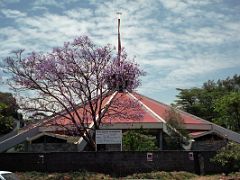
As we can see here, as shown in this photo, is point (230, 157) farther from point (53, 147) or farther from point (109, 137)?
point (53, 147)

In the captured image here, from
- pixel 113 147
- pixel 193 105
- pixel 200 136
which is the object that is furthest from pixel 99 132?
pixel 193 105

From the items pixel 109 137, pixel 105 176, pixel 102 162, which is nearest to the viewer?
pixel 105 176

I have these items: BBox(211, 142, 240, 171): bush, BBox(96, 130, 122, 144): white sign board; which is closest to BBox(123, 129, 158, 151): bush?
BBox(96, 130, 122, 144): white sign board

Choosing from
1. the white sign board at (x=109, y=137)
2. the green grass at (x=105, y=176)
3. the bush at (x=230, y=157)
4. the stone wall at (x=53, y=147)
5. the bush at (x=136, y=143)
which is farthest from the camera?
the stone wall at (x=53, y=147)

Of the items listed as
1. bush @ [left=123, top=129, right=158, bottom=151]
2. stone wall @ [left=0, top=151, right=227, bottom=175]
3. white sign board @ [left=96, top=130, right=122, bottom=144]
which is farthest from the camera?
bush @ [left=123, top=129, right=158, bottom=151]

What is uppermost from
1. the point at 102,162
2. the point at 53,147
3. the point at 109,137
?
the point at 109,137

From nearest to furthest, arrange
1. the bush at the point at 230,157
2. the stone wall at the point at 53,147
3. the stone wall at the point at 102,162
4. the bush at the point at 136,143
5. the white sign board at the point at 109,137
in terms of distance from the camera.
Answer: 1. the bush at the point at 230,157
2. the stone wall at the point at 102,162
3. the white sign board at the point at 109,137
4. the bush at the point at 136,143
5. the stone wall at the point at 53,147

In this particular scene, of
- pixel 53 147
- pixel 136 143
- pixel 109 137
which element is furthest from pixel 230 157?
pixel 53 147

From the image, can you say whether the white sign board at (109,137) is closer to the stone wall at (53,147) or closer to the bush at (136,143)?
the bush at (136,143)

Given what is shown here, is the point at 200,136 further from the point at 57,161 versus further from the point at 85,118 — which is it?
the point at 57,161

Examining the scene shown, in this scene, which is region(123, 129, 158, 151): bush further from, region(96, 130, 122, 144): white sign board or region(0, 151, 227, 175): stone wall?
region(0, 151, 227, 175): stone wall

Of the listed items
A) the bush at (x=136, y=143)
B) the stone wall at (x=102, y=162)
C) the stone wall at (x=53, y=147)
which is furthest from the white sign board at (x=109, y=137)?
the stone wall at (x=53, y=147)

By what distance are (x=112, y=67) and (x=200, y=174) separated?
875 cm

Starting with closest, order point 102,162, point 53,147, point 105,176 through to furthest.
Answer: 1. point 105,176
2. point 102,162
3. point 53,147
